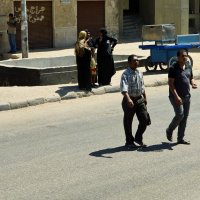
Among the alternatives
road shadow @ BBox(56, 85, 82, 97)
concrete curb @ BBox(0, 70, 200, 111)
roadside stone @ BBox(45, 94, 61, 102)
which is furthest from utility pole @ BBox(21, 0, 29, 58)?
roadside stone @ BBox(45, 94, 61, 102)

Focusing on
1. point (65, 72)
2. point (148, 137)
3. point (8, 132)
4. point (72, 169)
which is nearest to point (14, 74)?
point (65, 72)

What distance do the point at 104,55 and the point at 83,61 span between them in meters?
0.88

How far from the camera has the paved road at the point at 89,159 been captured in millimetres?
6938

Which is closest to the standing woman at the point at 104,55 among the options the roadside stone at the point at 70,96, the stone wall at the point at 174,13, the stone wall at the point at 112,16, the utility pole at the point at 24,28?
the roadside stone at the point at 70,96

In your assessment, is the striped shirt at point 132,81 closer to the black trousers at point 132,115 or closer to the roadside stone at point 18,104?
the black trousers at point 132,115

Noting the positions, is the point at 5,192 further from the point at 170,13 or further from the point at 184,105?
the point at 170,13

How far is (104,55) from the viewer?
594 inches

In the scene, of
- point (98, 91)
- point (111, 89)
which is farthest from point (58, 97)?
point (111, 89)

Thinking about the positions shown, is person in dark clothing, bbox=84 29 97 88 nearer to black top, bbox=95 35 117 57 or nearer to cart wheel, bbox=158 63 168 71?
black top, bbox=95 35 117 57

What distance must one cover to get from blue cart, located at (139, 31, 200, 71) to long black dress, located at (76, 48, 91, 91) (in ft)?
14.7

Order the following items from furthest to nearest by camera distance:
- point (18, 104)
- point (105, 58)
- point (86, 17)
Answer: point (86, 17) < point (105, 58) < point (18, 104)

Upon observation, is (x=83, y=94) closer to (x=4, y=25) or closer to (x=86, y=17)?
(x=4, y=25)

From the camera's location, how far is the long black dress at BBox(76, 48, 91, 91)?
1429 cm

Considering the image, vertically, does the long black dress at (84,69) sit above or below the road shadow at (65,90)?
above
